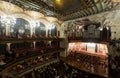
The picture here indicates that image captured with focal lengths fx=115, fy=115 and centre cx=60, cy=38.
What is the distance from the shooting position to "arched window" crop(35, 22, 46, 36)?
19487mm

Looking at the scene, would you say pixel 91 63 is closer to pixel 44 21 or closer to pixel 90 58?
pixel 90 58

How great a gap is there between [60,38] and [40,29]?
4084 millimetres

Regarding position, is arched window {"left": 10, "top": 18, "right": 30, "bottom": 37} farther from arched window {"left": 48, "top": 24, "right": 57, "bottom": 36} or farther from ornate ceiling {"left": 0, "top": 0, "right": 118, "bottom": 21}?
arched window {"left": 48, "top": 24, "right": 57, "bottom": 36}

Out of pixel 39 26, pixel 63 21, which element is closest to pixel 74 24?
pixel 63 21

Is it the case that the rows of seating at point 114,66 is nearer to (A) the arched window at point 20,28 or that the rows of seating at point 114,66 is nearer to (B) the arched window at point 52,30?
(B) the arched window at point 52,30

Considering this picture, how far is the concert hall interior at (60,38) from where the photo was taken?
39.7ft

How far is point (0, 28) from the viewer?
14.4 metres

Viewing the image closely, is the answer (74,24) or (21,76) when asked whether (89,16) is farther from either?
(21,76)

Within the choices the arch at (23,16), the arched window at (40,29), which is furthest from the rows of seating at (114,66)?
the arch at (23,16)

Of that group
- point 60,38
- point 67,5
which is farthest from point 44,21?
point 67,5

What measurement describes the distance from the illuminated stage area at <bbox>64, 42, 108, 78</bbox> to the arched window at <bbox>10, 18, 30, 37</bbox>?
8343mm

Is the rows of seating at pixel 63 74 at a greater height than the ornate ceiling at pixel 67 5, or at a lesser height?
lesser

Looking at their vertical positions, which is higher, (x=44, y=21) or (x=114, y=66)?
(x=44, y=21)

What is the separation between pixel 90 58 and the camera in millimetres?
18406
